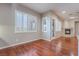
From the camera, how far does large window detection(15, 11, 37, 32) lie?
2.43 m

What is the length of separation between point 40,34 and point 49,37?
24 centimetres

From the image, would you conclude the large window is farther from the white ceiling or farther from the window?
the window

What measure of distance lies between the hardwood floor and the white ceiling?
2.17 ft

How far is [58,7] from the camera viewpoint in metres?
2.40

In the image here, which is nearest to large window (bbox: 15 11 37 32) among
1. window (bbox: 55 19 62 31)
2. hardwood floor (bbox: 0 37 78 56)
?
hardwood floor (bbox: 0 37 78 56)

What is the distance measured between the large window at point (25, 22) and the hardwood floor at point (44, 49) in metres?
0.35

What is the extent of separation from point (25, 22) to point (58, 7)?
83 centimetres

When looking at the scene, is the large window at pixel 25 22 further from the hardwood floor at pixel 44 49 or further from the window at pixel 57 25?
the window at pixel 57 25

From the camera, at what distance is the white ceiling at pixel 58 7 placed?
2.32 m

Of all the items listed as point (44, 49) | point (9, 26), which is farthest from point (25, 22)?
point (44, 49)

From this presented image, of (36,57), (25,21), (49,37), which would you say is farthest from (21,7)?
(36,57)

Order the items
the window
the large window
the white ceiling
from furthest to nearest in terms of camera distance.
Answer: the window, the large window, the white ceiling

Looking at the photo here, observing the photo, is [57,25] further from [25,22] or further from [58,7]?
[25,22]

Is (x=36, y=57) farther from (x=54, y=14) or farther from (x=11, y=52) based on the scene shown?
(x=54, y=14)
